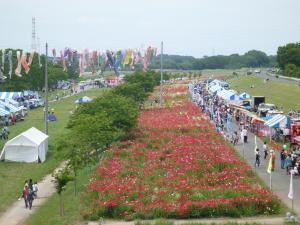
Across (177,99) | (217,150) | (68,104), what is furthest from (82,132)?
(68,104)

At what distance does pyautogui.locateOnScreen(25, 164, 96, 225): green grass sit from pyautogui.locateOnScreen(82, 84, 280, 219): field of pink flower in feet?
1.75

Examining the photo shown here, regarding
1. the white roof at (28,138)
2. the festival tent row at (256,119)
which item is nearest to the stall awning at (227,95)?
the festival tent row at (256,119)

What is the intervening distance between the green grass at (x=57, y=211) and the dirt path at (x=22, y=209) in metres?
0.31

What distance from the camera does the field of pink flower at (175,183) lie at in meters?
A: 19.2

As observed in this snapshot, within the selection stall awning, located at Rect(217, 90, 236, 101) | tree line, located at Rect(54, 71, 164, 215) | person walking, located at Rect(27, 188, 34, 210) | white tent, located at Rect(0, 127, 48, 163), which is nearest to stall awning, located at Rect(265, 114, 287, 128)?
tree line, located at Rect(54, 71, 164, 215)

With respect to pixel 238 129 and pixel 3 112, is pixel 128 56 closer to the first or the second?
pixel 3 112

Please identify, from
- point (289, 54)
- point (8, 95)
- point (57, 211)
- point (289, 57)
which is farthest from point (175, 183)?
point (289, 57)

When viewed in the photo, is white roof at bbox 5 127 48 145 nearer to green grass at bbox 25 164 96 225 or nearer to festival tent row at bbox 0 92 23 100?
green grass at bbox 25 164 96 225

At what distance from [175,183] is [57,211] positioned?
4835 mm

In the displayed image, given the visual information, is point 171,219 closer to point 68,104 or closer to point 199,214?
point 199,214

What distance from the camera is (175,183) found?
73.7 feet

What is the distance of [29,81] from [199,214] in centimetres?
7449

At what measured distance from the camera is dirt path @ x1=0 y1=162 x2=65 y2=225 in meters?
20.8

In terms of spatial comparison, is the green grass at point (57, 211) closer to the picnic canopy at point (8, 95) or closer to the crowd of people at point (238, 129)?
the crowd of people at point (238, 129)
